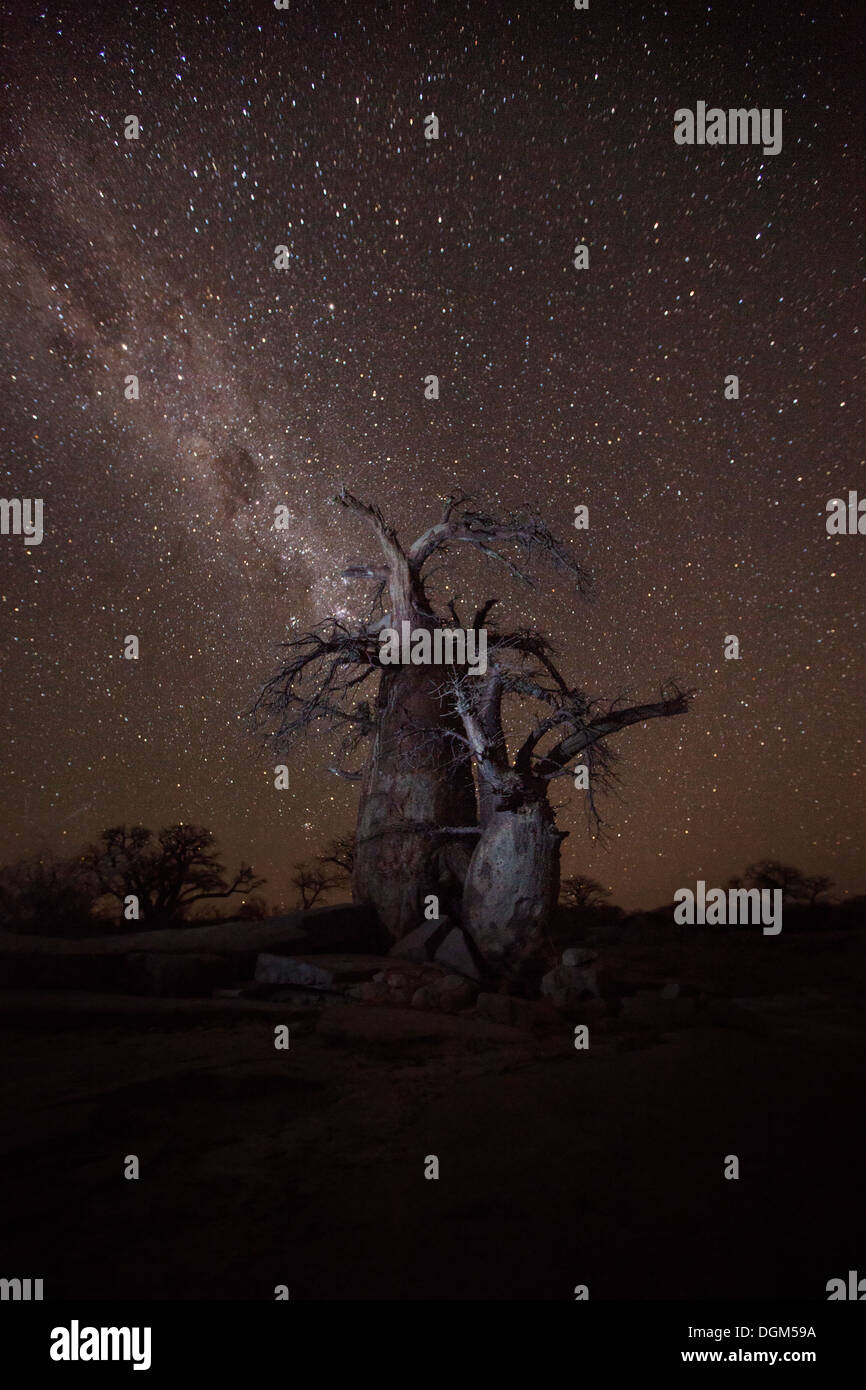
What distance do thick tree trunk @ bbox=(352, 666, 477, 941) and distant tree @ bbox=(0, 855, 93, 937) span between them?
702cm

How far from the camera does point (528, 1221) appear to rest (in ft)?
8.30

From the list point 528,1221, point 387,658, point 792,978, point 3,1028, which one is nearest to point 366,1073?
point 528,1221

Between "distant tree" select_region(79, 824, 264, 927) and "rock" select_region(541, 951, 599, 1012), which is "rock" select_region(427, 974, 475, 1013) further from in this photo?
"distant tree" select_region(79, 824, 264, 927)

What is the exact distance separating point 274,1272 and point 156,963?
530cm

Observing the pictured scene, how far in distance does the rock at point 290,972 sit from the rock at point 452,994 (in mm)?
1136

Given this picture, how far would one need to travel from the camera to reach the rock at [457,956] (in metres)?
7.71

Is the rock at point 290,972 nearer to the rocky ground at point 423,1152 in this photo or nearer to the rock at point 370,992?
the rock at point 370,992

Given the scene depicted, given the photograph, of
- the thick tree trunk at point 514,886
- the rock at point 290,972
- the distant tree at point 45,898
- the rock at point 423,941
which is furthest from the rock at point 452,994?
the distant tree at point 45,898

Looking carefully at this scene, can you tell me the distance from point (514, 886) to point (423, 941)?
126 centimetres

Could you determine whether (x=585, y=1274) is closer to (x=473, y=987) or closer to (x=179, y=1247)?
(x=179, y=1247)

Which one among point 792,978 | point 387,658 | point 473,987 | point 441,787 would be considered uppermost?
point 387,658

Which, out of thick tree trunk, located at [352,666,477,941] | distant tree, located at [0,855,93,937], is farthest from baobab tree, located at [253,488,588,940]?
distant tree, located at [0,855,93,937]

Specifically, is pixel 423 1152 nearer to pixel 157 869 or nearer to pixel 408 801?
pixel 408 801

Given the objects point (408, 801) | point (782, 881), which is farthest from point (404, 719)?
point (782, 881)
